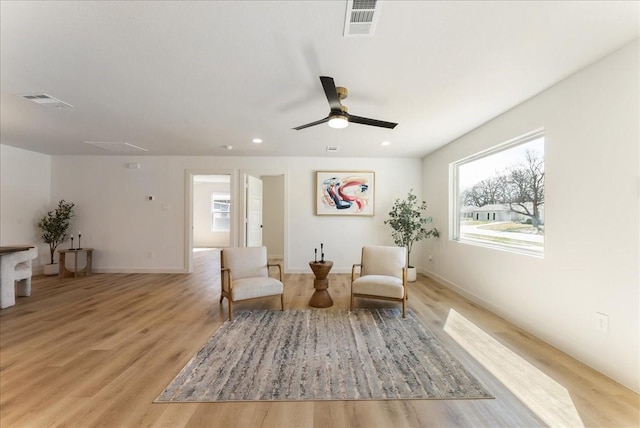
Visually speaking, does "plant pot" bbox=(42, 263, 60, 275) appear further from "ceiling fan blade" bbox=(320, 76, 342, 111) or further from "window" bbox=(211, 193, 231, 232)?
"ceiling fan blade" bbox=(320, 76, 342, 111)

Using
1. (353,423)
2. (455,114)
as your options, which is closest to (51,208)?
(353,423)

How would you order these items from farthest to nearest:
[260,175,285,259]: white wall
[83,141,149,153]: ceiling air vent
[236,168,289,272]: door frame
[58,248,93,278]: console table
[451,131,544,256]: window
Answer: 1. [260,175,285,259]: white wall
2. [236,168,289,272]: door frame
3. [58,248,93,278]: console table
4. [83,141,149,153]: ceiling air vent
5. [451,131,544,256]: window

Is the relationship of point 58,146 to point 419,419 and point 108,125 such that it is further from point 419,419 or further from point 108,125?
point 419,419

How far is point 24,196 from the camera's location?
5.29m

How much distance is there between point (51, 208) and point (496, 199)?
321 inches

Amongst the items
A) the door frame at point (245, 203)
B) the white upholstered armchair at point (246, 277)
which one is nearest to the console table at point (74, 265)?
the door frame at point (245, 203)

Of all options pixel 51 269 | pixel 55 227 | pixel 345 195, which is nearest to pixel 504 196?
pixel 345 195

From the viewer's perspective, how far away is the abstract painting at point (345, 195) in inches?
228

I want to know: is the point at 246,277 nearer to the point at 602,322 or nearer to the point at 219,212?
the point at 602,322

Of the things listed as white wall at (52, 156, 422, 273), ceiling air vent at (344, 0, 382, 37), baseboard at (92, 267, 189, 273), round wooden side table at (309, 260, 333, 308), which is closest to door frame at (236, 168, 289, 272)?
white wall at (52, 156, 422, 273)

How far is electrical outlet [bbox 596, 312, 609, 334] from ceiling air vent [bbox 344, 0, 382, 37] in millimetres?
2774

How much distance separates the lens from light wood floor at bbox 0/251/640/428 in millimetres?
1696

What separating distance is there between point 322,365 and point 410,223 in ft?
11.8

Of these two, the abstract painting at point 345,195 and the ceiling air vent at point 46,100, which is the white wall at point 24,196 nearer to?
the ceiling air vent at point 46,100
